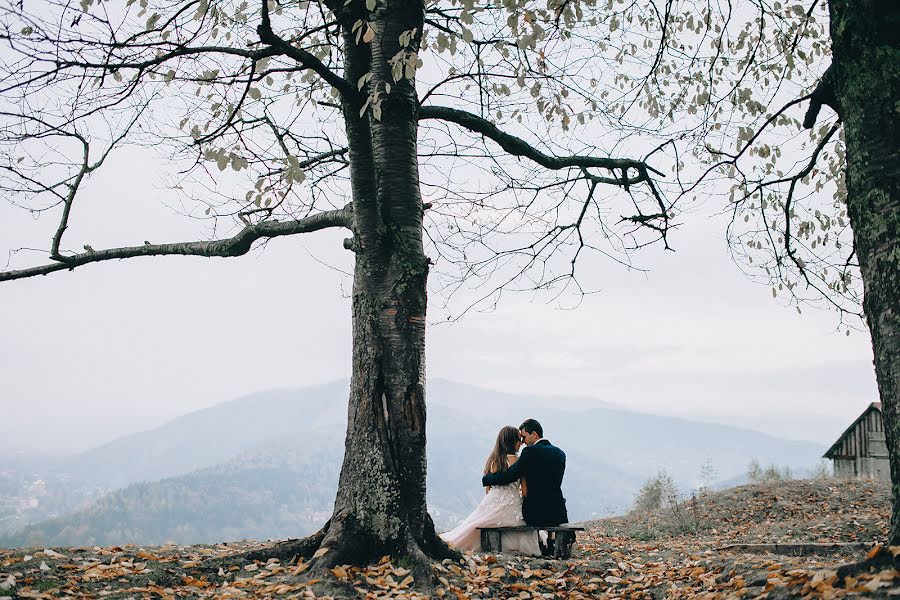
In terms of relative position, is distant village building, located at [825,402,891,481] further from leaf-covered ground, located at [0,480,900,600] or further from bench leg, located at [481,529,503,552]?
bench leg, located at [481,529,503,552]

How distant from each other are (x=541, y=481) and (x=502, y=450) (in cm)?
78

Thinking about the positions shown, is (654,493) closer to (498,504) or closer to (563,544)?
(498,504)

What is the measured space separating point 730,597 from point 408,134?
543 cm

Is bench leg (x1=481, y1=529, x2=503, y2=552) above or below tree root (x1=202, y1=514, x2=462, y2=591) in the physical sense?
below

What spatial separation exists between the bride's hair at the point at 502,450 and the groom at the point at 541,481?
1.09 ft

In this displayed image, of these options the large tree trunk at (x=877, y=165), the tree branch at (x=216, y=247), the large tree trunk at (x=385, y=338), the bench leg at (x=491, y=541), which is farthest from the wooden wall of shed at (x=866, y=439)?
the tree branch at (x=216, y=247)

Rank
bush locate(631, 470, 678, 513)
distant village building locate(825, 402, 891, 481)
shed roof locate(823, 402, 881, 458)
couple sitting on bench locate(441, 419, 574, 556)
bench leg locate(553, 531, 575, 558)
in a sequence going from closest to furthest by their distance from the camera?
bench leg locate(553, 531, 575, 558) < couple sitting on bench locate(441, 419, 574, 556) < bush locate(631, 470, 678, 513) < distant village building locate(825, 402, 891, 481) < shed roof locate(823, 402, 881, 458)

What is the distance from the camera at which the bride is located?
9188 millimetres

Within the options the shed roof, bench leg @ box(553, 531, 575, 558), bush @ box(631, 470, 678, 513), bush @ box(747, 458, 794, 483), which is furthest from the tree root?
the shed roof

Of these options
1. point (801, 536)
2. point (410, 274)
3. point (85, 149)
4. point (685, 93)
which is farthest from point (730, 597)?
point (85, 149)

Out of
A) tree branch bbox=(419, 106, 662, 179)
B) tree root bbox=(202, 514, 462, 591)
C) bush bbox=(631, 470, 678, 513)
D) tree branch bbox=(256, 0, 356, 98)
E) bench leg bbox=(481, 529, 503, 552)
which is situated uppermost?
tree branch bbox=(419, 106, 662, 179)

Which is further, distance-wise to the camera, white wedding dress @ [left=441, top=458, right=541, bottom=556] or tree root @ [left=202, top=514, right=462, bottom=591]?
white wedding dress @ [left=441, top=458, right=541, bottom=556]

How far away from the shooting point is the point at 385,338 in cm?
701

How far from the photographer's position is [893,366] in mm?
4887
